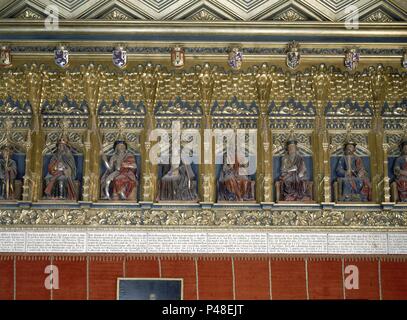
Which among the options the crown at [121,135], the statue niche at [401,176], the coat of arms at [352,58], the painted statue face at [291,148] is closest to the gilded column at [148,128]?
the crown at [121,135]

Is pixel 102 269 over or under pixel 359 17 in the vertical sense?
under

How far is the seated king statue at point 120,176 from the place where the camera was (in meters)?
15.0

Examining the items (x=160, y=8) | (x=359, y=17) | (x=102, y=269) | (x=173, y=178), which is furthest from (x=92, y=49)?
(x=359, y=17)

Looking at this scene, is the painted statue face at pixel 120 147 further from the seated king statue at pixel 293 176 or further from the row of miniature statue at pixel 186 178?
the seated king statue at pixel 293 176

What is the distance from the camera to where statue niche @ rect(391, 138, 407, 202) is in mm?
14984

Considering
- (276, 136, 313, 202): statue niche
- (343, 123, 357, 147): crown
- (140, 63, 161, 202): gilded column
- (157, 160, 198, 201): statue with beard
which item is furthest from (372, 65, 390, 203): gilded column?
(140, 63, 161, 202): gilded column

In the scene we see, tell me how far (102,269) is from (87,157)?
2055 mm

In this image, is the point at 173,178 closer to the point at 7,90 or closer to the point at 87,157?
the point at 87,157

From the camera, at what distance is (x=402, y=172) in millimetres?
15133

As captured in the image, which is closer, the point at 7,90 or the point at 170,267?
the point at 170,267

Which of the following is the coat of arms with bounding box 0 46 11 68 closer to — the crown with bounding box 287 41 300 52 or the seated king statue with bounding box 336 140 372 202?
→ the crown with bounding box 287 41 300 52

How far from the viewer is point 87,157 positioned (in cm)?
1511

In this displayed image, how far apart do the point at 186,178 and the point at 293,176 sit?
1.93 metres

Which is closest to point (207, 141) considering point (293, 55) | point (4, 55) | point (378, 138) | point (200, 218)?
point (200, 218)
